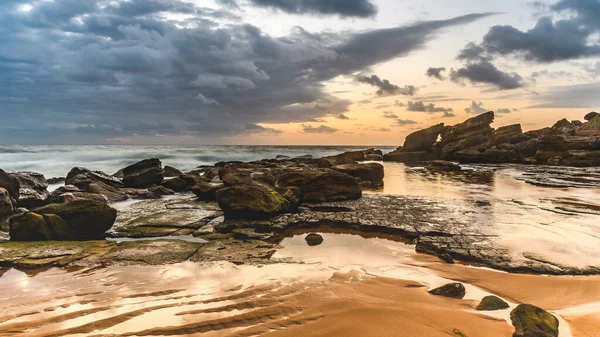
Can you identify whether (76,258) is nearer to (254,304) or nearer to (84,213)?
(84,213)

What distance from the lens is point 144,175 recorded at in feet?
62.3

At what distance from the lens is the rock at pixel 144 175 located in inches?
736

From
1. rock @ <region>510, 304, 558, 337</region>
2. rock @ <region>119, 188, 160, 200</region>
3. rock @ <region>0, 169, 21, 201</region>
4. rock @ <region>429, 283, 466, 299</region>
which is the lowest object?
rock @ <region>119, 188, 160, 200</region>

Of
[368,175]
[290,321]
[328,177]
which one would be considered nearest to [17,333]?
[290,321]

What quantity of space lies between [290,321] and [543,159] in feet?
151

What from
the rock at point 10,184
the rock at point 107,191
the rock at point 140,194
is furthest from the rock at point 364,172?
the rock at point 10,184

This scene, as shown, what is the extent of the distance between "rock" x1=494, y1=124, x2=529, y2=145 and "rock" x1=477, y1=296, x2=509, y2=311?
5418cm

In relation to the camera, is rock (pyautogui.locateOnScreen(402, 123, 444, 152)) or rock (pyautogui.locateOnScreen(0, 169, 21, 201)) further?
rock (pyautogui.locateOnScreen(402, 123, 444, 152))

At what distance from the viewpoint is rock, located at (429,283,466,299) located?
200 inches

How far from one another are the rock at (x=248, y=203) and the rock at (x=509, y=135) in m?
51.3

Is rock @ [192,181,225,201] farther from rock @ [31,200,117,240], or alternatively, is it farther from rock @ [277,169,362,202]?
rock @ [31,200,117,240]

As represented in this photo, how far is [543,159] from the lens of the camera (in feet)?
132

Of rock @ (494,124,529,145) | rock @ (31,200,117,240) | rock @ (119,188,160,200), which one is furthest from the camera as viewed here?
rock @ (494,124,529,145)

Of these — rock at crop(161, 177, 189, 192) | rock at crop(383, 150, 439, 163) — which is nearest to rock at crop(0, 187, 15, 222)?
rock at crop(161, 177, 189, 192)
